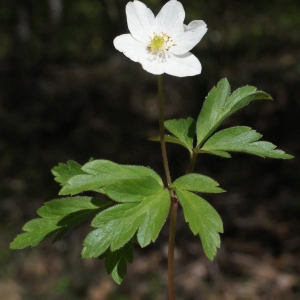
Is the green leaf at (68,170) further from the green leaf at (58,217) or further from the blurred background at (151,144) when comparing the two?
the blurred background at (151,144)

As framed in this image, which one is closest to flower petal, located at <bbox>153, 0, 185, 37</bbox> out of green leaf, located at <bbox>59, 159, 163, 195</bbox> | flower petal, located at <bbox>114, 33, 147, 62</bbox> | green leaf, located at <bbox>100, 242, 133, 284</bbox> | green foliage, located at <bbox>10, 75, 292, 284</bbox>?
flower petal, located at <bbox>114, 33, 147, 62</bbox>

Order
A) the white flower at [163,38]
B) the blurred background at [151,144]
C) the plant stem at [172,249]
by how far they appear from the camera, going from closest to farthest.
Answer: the plant stem at [172,249] < the white flower at [163,38] < the blurred background at [151,144]

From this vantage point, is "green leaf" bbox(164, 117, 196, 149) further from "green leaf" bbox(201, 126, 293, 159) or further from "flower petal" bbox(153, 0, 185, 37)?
"flower petal" bbox(153, 0, 185, 37)

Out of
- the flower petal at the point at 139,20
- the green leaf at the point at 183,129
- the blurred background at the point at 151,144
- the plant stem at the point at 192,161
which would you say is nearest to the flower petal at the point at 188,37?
the flower petal at the point at 139,20

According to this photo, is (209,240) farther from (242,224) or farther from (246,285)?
(242,224)

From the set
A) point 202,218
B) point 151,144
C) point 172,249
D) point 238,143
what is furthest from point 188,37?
point 151,144

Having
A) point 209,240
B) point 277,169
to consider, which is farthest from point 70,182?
point 277,169

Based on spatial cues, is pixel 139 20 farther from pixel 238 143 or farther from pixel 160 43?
pixel 238 143
